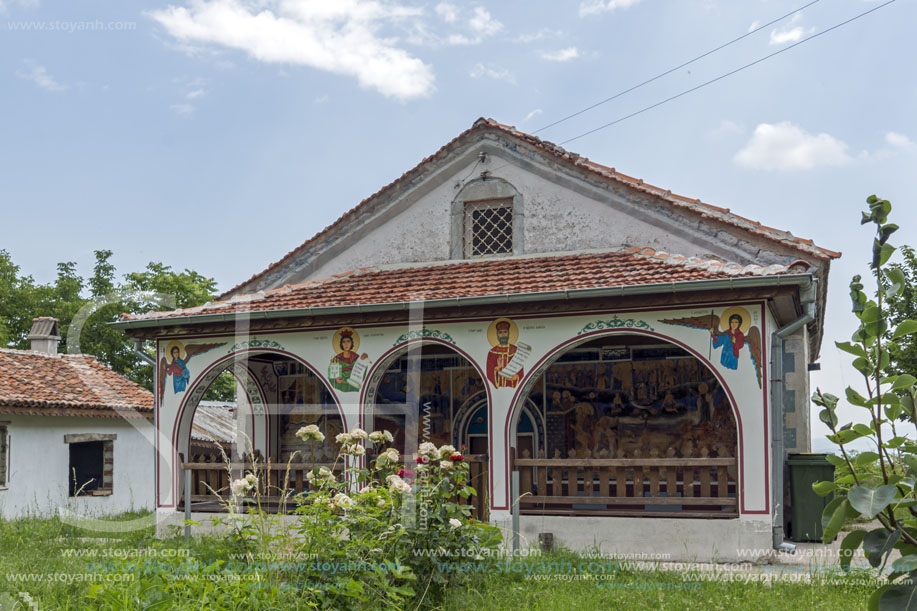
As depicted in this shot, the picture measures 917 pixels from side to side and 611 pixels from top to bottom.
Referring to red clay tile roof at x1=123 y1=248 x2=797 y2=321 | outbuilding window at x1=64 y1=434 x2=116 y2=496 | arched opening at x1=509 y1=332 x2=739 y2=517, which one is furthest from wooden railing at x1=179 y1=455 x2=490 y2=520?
outbuilding window at x1=64 y1=434 x2=116 y2=496

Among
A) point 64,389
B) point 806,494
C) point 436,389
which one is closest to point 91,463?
point 64,389

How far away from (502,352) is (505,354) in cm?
5

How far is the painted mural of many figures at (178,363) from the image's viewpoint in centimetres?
1148

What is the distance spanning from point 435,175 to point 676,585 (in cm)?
837

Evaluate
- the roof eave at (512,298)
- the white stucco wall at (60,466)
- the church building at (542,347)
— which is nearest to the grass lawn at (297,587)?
the church building at (542,347)

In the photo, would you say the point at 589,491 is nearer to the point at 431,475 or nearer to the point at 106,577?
the point at 431,475

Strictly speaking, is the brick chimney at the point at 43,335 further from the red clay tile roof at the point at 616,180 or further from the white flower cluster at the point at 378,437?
the white flower cluster at the point at 378,437

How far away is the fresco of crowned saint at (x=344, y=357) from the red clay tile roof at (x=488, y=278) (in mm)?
426

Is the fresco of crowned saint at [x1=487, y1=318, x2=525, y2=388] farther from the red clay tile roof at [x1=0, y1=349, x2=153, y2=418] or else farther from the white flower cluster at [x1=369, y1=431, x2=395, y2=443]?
the red clay tile roof at [x1=0, y1=349, x2=153, y2=418]

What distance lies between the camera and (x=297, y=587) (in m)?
5.66

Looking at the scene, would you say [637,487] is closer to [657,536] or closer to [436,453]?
[657,536]

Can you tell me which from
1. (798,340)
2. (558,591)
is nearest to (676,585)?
(558,591)

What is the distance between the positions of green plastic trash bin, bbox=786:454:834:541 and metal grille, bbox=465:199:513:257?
519cm

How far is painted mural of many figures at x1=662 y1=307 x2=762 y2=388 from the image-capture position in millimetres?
8875
